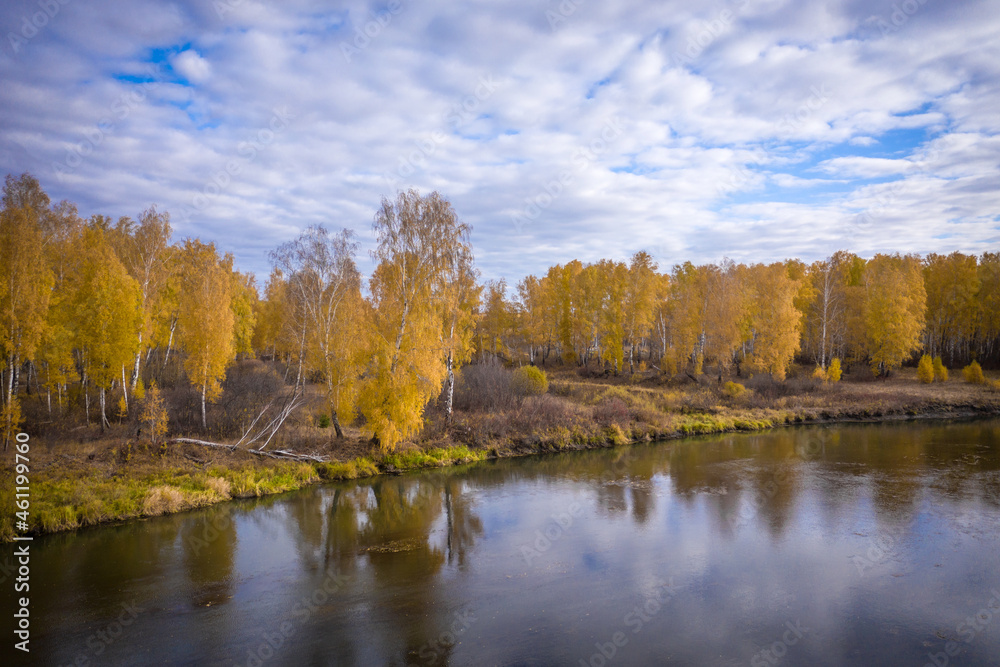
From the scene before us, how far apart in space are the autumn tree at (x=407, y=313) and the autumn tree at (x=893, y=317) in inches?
1438

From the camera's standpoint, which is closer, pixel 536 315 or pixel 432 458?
pixel 432 458

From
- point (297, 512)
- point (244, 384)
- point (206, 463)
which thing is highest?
point (244, 384)

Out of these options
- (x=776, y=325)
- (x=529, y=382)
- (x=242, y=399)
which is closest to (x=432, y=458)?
(x=242, y=399)

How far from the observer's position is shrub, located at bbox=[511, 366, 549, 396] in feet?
106

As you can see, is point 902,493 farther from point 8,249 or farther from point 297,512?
point 8,249

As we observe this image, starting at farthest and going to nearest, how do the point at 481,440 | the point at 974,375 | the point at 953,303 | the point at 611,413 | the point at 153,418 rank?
the point at 953,303 < the point at 974,375 < the point at 611,413 < the point at 481,440 < the point at 153,418

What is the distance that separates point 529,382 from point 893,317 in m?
29.8

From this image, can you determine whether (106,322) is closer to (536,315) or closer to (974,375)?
(536,315)

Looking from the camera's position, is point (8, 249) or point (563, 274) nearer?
point (8, 249)

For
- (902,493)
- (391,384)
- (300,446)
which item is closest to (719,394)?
(902,493)

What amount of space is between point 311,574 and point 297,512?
500 cm

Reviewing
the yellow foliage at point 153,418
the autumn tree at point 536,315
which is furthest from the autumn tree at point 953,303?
the yellow foliage at point 153,418

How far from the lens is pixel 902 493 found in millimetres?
15984

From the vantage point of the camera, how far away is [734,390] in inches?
1373
